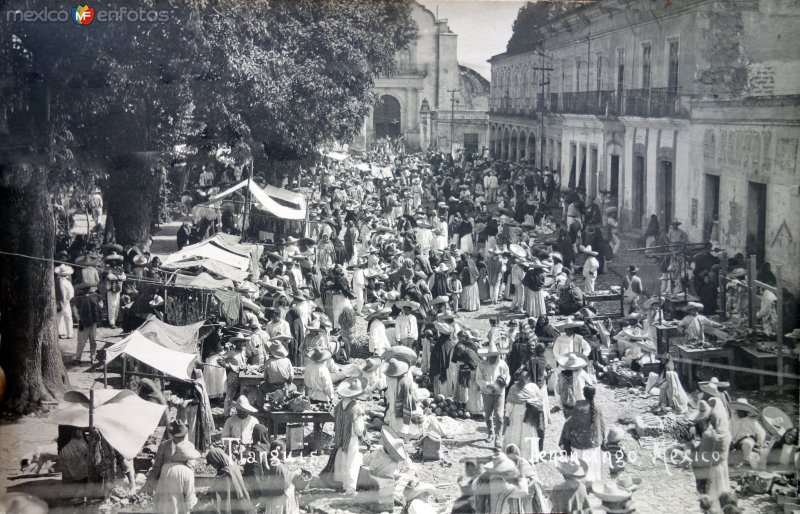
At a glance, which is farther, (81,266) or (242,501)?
(81,266)

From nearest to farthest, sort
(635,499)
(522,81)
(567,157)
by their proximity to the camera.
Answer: (635,499)
(567,157)
(522,81)

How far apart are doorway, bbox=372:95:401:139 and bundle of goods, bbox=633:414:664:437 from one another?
72.5 feet

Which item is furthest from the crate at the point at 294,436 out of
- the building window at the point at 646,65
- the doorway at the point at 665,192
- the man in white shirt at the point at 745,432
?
the building window at the point at 646,65

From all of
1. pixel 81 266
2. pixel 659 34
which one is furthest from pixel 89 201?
Result: pixel 659 34

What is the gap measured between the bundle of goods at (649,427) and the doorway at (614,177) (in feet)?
36.7

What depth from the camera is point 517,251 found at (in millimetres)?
18156

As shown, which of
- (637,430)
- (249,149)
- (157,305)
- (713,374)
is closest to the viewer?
(637,430)

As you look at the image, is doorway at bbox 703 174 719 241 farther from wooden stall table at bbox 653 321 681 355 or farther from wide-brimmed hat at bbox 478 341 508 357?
wide-brimmed hat at bbox 478 341 508 357

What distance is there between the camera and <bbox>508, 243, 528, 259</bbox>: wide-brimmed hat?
1796 cm

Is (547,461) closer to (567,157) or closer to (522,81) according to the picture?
(567,157)

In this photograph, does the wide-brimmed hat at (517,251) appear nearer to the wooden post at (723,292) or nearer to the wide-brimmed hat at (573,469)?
the wooden post at (723,292)

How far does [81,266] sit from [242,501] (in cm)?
686

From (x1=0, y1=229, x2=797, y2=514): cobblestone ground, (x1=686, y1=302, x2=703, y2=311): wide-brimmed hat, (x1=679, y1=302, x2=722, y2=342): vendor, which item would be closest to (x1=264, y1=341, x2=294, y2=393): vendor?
(x1=0, y1=229, x2=797, y2=514): cobblestone ground

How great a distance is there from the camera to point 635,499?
31.3 ft
